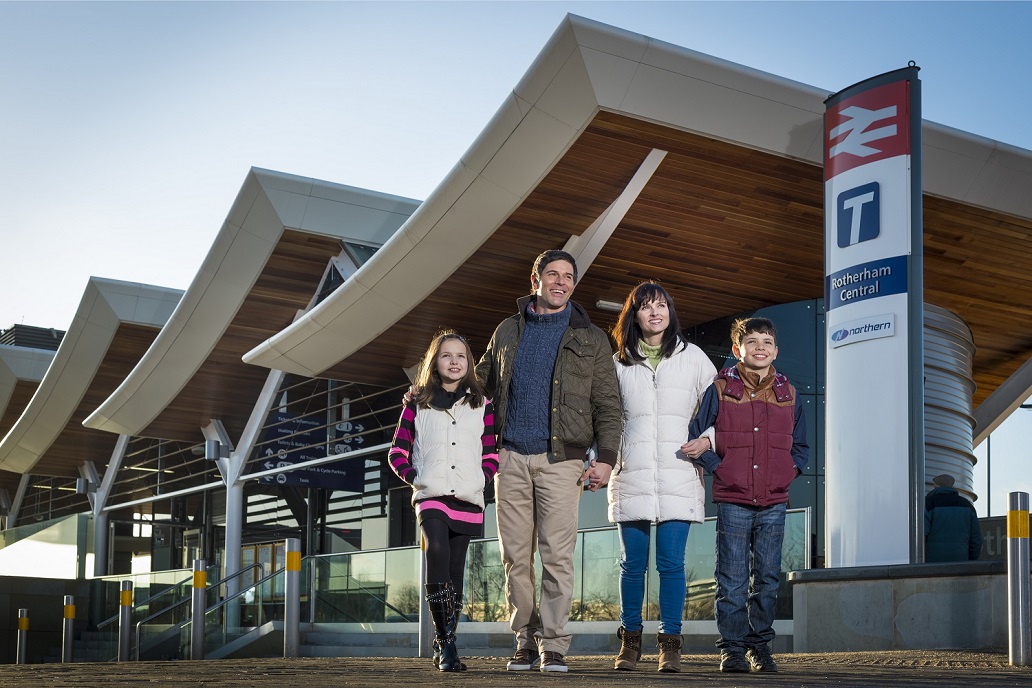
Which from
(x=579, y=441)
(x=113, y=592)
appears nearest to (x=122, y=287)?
(x=113, y=592)

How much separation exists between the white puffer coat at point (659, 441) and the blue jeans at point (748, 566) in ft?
0.68

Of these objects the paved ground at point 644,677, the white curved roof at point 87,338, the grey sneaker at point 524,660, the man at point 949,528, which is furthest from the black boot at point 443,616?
the white curved roof at point 87,338

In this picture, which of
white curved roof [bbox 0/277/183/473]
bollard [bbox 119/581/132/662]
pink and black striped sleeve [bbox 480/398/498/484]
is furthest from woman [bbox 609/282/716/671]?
white curved roof [bbox 0/277/183/473]

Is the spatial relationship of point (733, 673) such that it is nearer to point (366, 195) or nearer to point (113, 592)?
point (366, 195)

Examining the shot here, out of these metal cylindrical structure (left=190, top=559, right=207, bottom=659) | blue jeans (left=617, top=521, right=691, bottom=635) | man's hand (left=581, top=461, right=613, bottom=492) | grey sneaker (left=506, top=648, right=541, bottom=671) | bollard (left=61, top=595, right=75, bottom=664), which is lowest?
bollard (left=61, top=595, right=75, bottom=664)

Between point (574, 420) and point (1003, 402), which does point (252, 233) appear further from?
point (574, 420)

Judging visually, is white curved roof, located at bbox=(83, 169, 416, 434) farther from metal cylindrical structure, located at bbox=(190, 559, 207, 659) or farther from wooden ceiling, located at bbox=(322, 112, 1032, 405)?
metal cylindrical structure, located at bbox=(190, 559, 207, 659)

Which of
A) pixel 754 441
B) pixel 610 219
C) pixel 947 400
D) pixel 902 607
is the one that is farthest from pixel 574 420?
pixel 947 400

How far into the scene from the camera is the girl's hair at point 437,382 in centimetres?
634

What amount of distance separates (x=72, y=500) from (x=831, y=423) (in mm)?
34313

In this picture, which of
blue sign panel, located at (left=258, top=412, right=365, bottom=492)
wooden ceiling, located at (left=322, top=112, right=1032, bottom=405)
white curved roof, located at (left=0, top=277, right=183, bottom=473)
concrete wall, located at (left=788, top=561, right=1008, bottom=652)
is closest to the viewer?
concrete wall, located at (left=788, top=561, right=1008, bottom=652)

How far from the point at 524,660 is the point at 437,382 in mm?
1433

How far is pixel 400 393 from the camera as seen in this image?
2206 centimetres

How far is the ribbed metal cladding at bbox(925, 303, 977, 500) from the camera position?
1439cm
